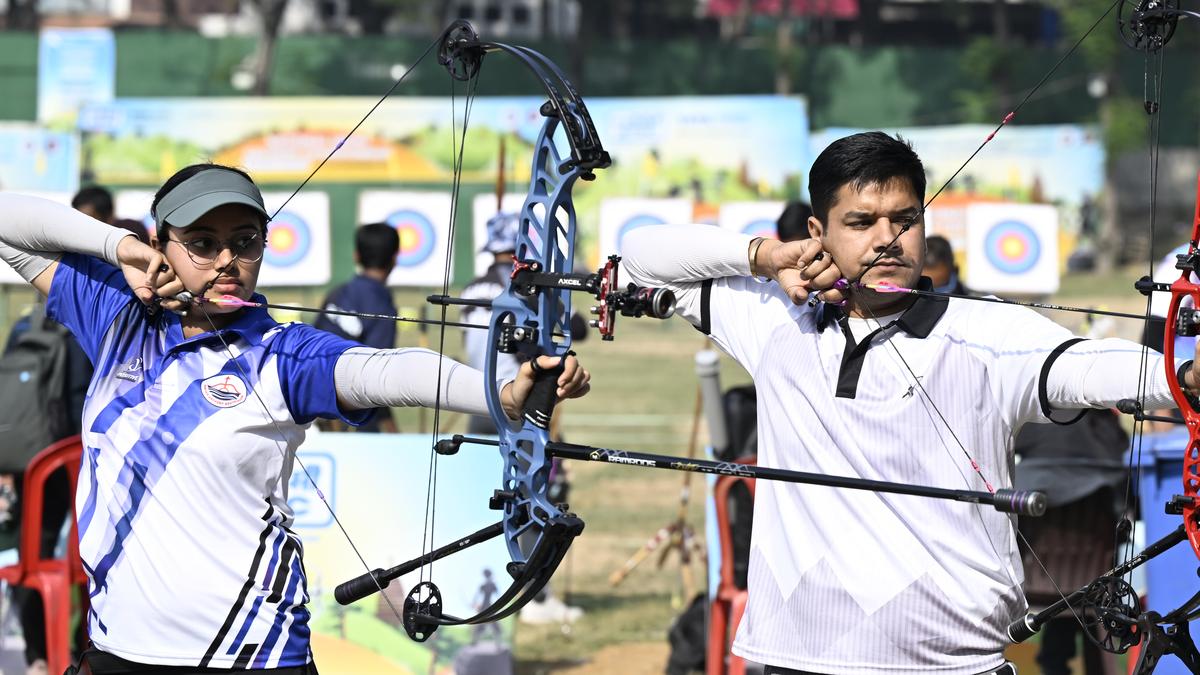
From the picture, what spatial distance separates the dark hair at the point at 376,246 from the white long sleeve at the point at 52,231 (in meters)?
2.52

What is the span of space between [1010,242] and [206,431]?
10209mm

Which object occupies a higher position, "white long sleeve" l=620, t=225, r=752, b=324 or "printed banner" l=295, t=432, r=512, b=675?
"white long sleeve" l=620, t=225, r=752, b=324

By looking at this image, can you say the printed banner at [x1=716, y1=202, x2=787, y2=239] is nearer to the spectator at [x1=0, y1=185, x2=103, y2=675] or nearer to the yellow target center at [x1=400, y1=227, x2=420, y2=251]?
the yellow target center at [x1=400, y1=227, x2=420, y2=251]

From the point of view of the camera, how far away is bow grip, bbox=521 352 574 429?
207cm

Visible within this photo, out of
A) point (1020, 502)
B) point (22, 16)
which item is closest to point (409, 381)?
point (1020, 502)

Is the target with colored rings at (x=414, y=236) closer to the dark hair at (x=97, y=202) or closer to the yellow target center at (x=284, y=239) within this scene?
the yellow target center at (x=284, y=239)

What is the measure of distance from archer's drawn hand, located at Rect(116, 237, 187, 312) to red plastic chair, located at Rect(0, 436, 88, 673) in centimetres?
180

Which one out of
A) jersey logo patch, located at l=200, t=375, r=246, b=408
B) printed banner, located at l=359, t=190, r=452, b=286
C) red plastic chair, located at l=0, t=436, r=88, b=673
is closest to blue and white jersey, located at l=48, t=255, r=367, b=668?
jersey logo patch, located at l=200, t=375, r=246, b=408

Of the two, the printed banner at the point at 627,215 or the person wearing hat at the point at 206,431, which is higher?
the printed banner at the point at 627,215

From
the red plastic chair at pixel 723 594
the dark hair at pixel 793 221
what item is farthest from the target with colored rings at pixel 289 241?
the red plastic chair at pixel 723 594

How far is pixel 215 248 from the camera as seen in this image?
90.0 inches

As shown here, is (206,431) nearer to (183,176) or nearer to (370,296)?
(183,176)

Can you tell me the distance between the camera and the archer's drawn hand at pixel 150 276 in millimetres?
2234

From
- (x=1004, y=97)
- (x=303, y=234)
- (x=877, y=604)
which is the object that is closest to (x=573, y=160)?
(x=877, y=604)
